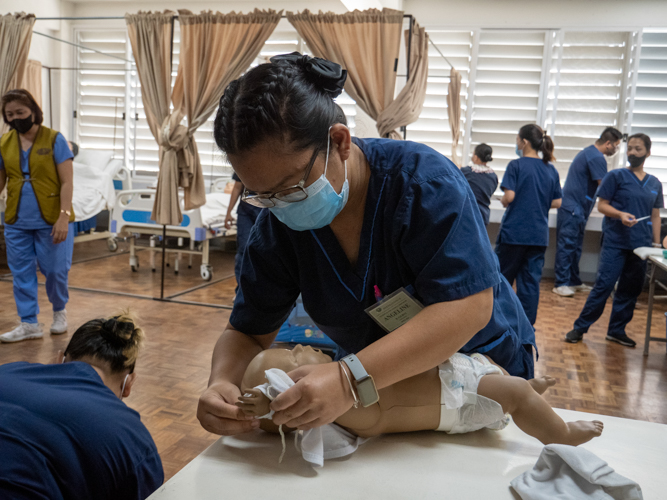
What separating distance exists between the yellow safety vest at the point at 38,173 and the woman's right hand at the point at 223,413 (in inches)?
115

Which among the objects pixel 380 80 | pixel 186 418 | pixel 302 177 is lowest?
pixel 186 418

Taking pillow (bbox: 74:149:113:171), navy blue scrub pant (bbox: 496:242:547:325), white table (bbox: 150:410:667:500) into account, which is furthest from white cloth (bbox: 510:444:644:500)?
pillow (bbox: 74:149:113:171)

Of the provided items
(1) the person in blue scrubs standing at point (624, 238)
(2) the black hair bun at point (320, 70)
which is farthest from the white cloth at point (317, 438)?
(1) the person in blue scrubs standing at point (624, 238)

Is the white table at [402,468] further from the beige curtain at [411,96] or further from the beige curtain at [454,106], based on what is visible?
the beige curtain at [454,106]

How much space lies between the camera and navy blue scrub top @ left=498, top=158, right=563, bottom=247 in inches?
159

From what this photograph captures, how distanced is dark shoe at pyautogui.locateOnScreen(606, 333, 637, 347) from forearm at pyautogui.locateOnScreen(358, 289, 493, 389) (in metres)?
3.78

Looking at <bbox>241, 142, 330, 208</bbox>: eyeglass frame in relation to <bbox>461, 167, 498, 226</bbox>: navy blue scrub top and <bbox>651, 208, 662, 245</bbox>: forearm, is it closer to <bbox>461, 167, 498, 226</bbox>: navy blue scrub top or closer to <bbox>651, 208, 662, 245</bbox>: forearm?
<bbox>461, 167, 498, 226</bbox>: navy blue scrub top

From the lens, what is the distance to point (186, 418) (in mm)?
2512

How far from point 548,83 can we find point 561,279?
2326 millimetres

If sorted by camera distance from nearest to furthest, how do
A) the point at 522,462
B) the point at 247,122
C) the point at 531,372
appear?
1. the point at 247,122
2. the point at 522,462
3. the point at 531,372

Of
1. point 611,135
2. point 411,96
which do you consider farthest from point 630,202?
point 411,96

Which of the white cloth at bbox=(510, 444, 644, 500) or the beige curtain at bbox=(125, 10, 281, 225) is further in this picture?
the beige curtain at bbox=(125, 10, 281, 225)

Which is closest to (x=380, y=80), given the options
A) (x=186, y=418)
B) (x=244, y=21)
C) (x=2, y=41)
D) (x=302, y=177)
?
(x=244, y=21)

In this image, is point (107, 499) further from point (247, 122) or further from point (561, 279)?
point (561, 279)
